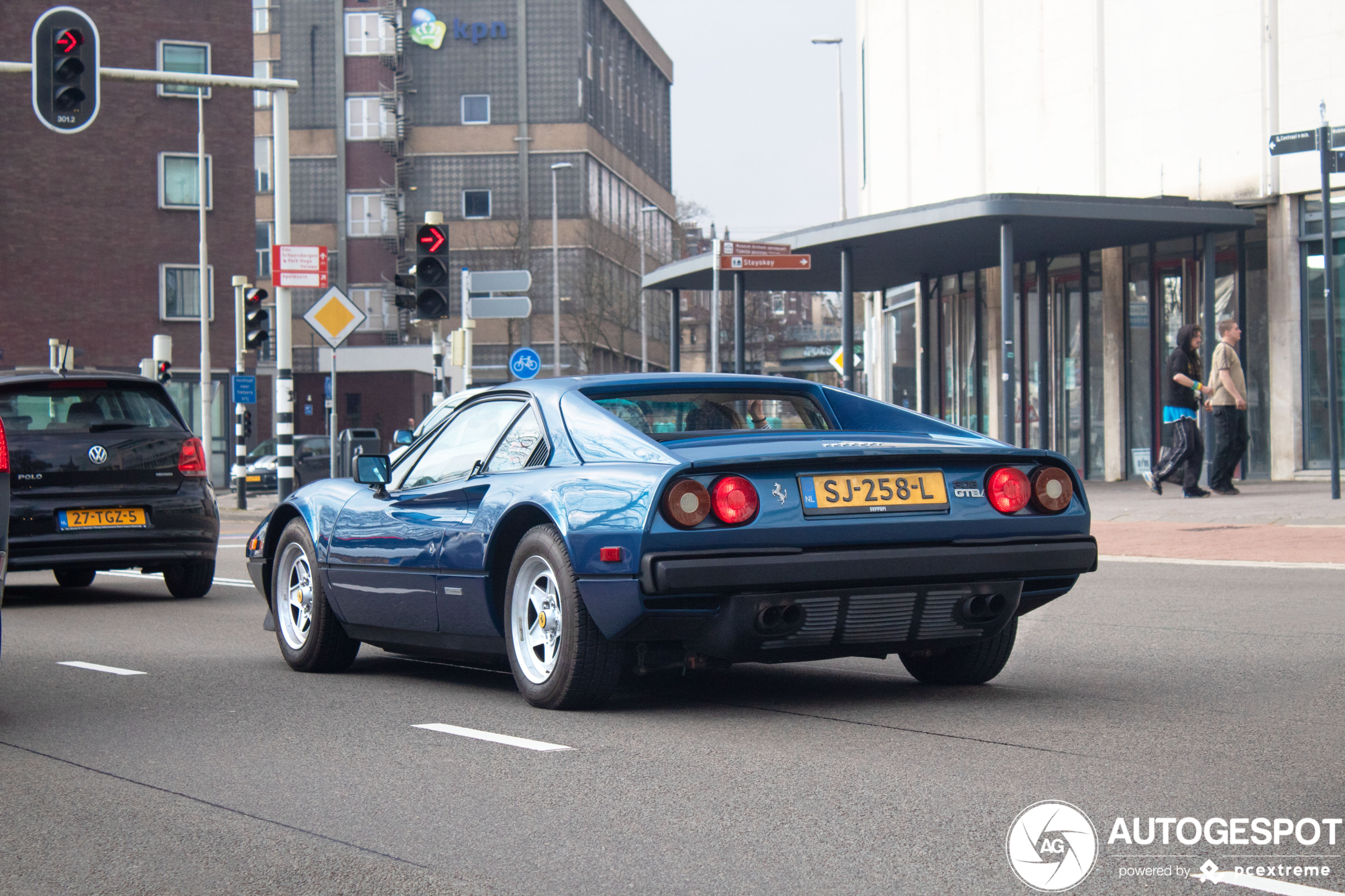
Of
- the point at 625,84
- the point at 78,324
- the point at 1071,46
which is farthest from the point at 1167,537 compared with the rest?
the point at 625,84

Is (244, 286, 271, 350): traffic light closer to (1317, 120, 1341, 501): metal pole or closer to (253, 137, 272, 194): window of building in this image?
(1317, 120, 1341, 501): metal pole

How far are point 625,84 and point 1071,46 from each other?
59214 millimetres

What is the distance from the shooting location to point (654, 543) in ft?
18.4

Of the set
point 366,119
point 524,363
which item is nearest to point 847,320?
point 524,363

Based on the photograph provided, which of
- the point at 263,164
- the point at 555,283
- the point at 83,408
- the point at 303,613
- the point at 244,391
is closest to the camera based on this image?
the point at 303,613

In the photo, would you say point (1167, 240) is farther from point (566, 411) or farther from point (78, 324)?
point (78, 324)

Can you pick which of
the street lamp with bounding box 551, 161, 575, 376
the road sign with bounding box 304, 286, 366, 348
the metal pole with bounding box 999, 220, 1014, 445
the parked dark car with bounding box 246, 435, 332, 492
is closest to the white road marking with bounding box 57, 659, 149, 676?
the road sign with bounding box 304, 286, 366, 348

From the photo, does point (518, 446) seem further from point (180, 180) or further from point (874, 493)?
point (180, 180)

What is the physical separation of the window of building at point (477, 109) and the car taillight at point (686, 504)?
70.4m

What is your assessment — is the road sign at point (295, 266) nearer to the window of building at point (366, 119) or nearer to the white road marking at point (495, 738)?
the white road marking at point (495, 738)

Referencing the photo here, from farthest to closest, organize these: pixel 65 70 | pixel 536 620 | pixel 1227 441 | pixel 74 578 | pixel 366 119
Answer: pixel 366 119 < pixel 1227 441 < pixel 65 70 < pixel 74 578 < pixel 536 620

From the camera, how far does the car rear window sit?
11430 mm

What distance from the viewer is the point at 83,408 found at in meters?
11.7

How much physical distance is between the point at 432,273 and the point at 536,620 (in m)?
12.2
